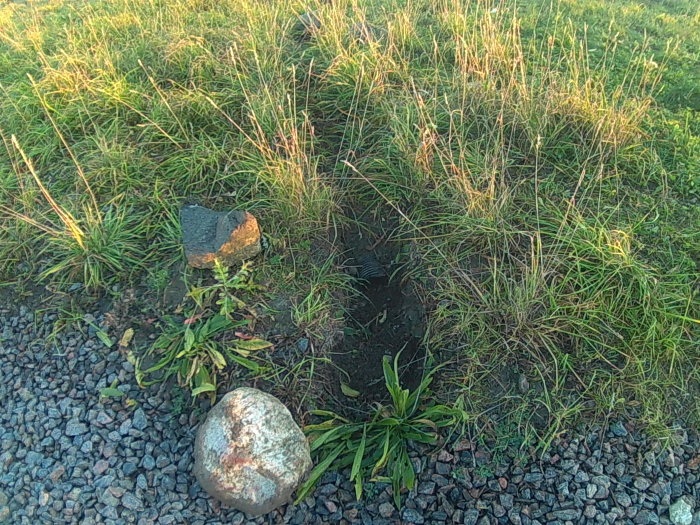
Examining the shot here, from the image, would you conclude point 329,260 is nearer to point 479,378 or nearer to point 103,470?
point 479,378

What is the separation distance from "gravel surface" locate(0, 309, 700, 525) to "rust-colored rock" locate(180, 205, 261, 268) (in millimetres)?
787

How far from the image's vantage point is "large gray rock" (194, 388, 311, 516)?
105 inches

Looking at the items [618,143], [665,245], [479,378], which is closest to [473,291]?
[479,378]

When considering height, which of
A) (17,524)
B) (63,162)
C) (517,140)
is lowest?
(17,524)

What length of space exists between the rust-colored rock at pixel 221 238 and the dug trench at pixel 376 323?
2.18 feet

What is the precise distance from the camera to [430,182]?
3625mm

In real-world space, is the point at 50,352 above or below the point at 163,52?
below

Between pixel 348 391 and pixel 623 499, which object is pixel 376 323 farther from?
pixel 623 499

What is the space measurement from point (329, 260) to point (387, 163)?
2.44 feet

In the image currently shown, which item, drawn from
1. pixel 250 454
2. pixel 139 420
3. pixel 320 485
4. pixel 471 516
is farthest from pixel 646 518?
pixel 139 420

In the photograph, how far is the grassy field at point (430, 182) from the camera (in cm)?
302

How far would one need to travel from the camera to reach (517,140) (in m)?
3.81

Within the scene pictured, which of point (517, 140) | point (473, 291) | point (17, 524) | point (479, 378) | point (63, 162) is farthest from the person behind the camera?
point (63, 162)

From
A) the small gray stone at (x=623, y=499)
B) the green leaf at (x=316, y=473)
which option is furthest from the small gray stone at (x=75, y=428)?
the small gray stone at (x=623, y=499)
